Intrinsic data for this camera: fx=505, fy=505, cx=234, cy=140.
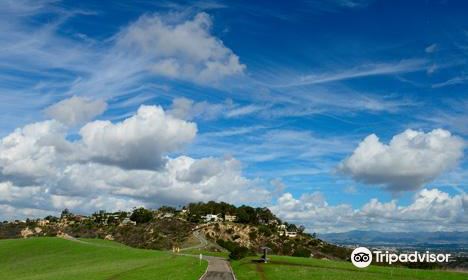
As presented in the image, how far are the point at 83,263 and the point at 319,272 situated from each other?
46.7 metres

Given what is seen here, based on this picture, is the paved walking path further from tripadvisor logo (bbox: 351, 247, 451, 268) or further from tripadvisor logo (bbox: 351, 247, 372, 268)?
tripadvisor logo (bbox: 351, 247, 451, 268)

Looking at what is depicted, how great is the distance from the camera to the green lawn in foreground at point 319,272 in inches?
2398

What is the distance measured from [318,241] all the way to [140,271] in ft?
437

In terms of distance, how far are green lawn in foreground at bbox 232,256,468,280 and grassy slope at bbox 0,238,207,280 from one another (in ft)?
22.5

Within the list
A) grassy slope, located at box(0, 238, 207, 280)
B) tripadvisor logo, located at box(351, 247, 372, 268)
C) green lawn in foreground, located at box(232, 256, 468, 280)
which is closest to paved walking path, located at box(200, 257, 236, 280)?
green lawn in foreground, located at box(232, 256, 468, 280)

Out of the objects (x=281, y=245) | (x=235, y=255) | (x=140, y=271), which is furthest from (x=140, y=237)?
(x=140, y=271)

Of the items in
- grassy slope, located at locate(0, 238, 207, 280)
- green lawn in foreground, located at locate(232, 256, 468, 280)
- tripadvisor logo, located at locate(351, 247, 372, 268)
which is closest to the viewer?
green lawn in foreground, located at locate(232, 256, 468, 280)

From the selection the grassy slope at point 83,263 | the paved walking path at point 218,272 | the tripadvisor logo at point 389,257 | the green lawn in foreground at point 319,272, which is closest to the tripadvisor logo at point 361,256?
the tripadvisor logo at point 389,257

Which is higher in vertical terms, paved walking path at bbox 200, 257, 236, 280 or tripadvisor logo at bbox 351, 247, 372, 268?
tripadvisor logo at bbox 351, 247, 372, 268

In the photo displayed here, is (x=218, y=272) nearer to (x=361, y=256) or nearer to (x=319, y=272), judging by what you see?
(x=319, y=272)

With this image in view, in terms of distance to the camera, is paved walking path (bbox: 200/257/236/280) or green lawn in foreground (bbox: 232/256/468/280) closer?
green lawn in foreground (bbox: 232/256/468/280)

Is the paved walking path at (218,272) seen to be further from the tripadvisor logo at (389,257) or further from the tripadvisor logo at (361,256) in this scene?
the tripadvisor logo at (389,257)

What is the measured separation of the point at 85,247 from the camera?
115062 mm

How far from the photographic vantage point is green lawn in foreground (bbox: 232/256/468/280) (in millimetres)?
60906
